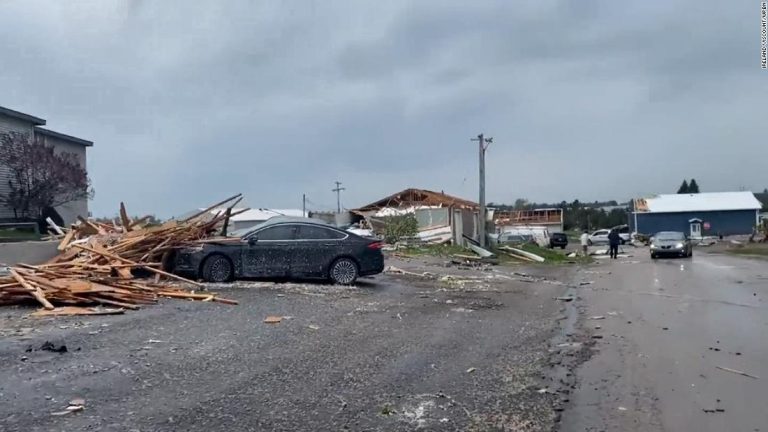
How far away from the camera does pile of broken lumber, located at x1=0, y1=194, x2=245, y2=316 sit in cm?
1198

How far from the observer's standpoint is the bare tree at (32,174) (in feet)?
104

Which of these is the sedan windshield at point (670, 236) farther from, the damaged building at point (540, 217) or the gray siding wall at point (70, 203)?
the damaged building at point (540, 217)

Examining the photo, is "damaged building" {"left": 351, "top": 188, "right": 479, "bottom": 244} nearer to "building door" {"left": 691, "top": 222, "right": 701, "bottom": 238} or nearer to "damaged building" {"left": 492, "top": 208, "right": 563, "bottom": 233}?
"damaged building" {"left": 492, "top": 208, "right": 563, "bottom": 233}

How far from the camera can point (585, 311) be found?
1458 centimetres

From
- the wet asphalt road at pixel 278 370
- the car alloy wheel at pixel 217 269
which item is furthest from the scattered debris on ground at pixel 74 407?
the car alloy wheel at pixel 217 269

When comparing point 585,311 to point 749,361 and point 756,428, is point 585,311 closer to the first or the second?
Answer: point 749,361

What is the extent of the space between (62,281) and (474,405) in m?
8.94

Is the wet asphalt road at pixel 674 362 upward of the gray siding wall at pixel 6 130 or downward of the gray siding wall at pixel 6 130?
downward

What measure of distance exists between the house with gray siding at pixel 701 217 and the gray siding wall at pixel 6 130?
67.9 meters

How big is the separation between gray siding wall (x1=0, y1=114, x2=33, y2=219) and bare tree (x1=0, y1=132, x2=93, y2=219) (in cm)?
24

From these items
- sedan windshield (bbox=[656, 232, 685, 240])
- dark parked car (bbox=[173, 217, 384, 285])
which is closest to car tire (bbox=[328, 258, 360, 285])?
dark parked car (bbox=[173, 217, 384, 285])

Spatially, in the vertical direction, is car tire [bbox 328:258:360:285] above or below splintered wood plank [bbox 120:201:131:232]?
below

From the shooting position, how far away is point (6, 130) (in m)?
32.5

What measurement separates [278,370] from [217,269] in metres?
9.00
